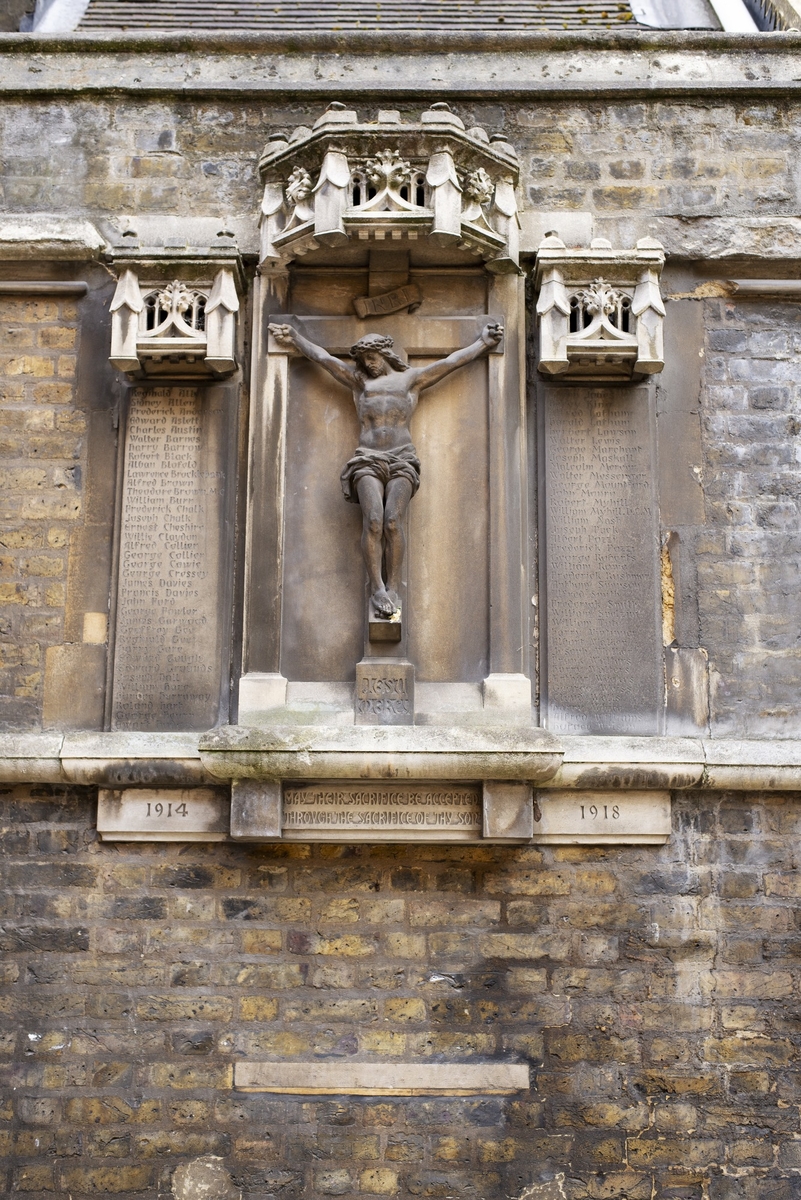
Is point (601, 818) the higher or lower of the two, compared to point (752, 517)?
lower

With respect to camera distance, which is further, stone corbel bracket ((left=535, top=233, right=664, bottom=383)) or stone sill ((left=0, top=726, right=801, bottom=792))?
stone corbel bracket ((left=535, top=233, right=664, bottom=383))

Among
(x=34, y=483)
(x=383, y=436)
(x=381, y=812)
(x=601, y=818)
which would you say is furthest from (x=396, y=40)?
(x=601, y=818)

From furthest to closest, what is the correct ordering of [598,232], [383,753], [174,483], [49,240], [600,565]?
[598,232], [49,240], [174,483], [600,565], [383,753]

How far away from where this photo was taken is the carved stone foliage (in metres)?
6.04

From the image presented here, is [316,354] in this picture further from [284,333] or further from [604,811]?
[604,811]

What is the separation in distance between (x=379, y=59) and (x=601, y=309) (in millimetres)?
1887

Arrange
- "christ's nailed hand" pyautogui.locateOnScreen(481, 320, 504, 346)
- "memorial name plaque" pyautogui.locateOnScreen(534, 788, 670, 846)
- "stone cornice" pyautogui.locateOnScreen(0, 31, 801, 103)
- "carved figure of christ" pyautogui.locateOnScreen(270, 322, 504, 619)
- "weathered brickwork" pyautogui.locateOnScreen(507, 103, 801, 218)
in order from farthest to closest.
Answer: "stone cornice" pyautogui.locateOnScreen(0, 31, 801, 103) < "weathered brickwork" pyautogui.locateOnScreen(507, 103, 801, 218) < "christ's nailed hand" pyautogui.locateOnScreen(481, 320, 504, 346) < "carved figure of christ" pyautogui.locateOnScreen(270, 322, 504, 619) < "memorial name plaque" pyautogui.locateOnScreen(534, 788, 670, 846)

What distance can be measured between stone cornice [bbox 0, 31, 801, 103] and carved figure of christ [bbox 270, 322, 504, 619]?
149 centimetres

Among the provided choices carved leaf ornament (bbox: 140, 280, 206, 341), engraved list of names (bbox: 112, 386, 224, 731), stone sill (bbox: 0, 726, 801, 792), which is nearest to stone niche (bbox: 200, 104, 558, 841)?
stone sill (bbox: 0, 726, 801, 792)

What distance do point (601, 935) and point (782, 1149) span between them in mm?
1164

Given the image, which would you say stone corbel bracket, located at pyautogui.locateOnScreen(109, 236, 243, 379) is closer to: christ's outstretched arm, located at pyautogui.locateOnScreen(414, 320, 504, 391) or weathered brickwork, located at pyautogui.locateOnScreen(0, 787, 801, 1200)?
christ's outstretched arm, located at pyautogui.locateOnScreen(414, 320, 504, 391)

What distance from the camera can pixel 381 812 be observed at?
573 centimetres

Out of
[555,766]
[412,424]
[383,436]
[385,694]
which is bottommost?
[555,766]

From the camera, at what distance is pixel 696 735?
6.01 metres
